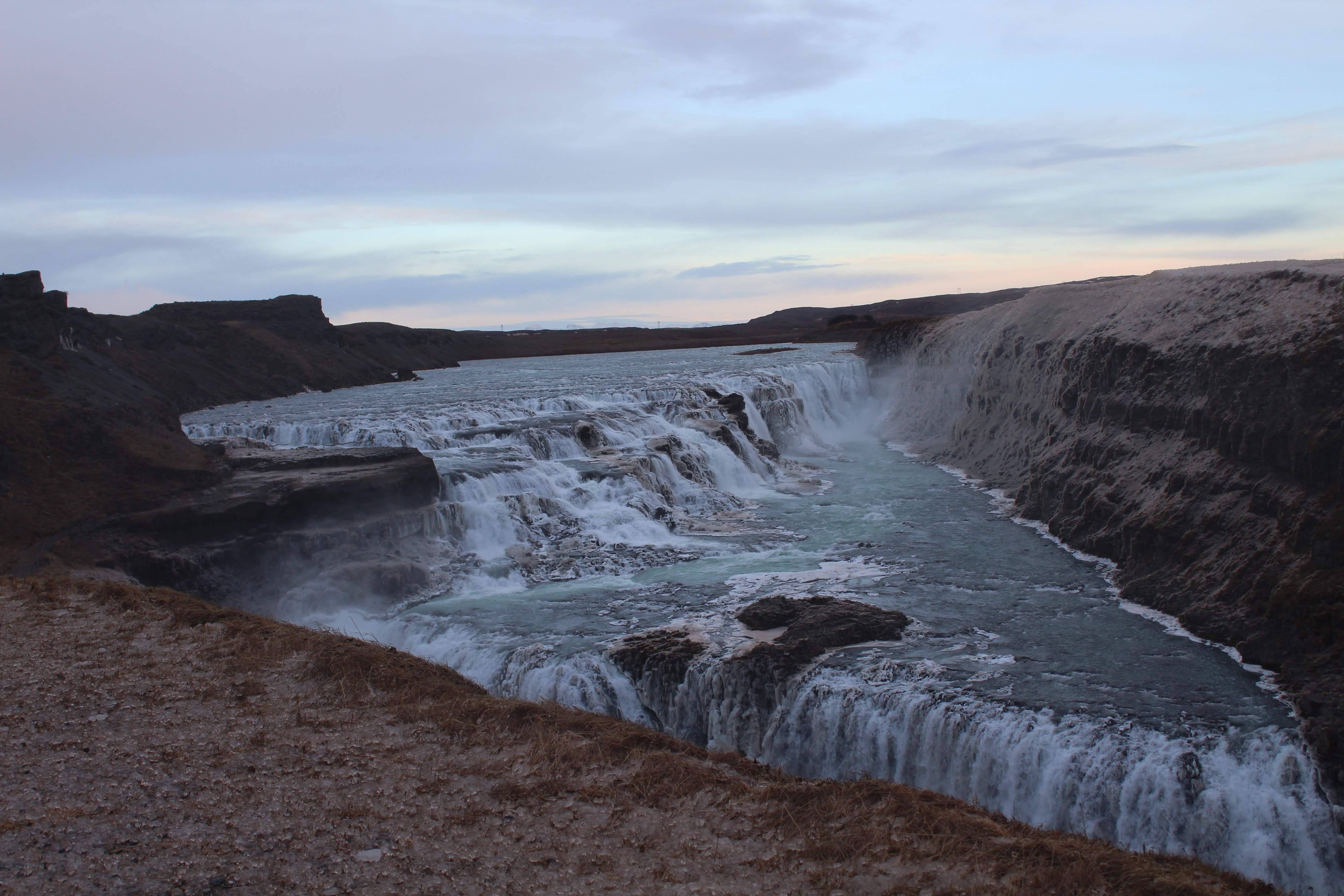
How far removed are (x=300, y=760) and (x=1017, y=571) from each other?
39.3 ft

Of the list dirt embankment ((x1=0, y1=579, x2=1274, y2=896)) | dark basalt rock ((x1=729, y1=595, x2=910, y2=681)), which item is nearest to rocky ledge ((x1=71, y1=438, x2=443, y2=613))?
dirt embankment ((x1=0, y1=579, x2=1274, y2=896))

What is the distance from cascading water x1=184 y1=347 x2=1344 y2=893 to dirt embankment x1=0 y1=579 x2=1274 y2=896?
1839mm

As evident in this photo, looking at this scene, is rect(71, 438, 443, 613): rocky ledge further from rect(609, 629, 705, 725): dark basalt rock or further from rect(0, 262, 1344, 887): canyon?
rect(609, 629, 705, 725): dark basalt rock

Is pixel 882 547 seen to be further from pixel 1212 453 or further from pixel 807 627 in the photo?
pixel 1212 453

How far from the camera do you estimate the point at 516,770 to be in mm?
7195

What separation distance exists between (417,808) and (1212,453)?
1307 centimetres

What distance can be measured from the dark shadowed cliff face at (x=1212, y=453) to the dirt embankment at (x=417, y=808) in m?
4.62

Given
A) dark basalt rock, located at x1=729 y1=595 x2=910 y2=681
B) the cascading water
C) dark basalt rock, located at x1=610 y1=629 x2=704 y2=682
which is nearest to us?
the cascading water

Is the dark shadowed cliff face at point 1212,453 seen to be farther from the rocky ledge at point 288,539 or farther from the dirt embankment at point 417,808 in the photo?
the rocky ledge at point 288,539

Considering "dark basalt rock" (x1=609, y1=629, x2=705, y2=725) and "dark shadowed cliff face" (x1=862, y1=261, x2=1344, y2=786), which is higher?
"dark shadowed cliff face" (x1=862, y1=261, x2=1344, y2=786)

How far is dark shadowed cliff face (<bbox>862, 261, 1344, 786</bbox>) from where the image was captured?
10.6m

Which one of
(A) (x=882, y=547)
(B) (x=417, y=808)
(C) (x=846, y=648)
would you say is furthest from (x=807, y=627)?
(B) (x=417, y=808)

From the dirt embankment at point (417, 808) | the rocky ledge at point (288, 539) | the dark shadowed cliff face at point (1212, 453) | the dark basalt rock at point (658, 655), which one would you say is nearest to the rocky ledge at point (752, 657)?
the dark basalt rock at point (658, 655)

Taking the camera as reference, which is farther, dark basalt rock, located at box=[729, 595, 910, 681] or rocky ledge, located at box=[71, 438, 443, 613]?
rocky ledge, located at box=[71, 438, 443, 613]
